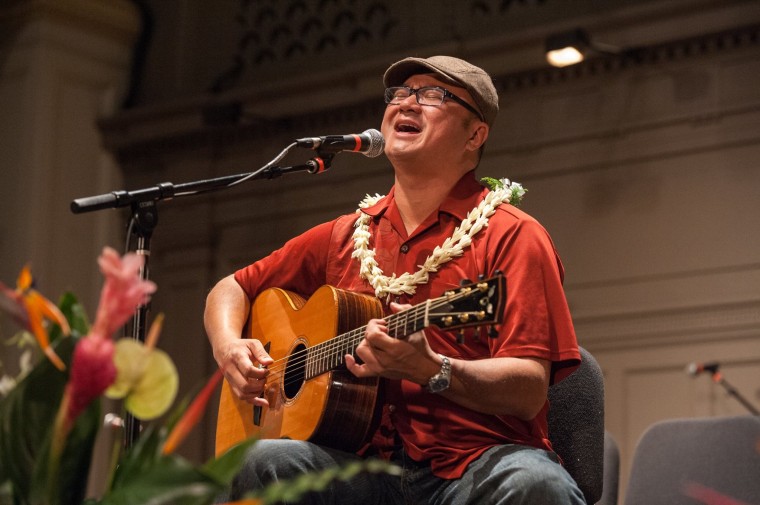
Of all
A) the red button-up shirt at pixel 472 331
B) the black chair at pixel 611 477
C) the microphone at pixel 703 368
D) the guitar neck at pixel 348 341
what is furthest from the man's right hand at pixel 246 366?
the microphone at pixel 703 368

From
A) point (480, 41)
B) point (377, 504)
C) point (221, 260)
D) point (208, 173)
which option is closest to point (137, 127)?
point (208, 173)

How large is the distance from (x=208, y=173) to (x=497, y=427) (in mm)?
5827

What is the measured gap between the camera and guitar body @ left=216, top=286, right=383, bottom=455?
2.52 meters

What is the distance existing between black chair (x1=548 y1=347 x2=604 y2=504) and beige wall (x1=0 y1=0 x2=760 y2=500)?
321 centimetres

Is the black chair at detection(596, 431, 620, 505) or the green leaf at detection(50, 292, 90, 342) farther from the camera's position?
the black chair at detection(596, 431, 620, 505)

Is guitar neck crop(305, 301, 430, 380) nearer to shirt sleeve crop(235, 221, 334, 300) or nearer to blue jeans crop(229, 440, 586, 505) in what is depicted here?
blue jeans crop(229, 440, 586, 505)

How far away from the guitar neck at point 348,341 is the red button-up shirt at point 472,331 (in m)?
0.16

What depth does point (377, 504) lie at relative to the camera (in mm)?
2449

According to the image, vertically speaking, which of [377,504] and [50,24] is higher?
[50,24]

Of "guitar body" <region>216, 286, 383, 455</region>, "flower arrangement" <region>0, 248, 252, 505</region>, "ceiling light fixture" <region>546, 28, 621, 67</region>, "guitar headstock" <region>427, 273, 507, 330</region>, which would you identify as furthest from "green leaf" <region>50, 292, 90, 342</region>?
"ceiling light fixture" <region>546, 28, 621, 67</region>

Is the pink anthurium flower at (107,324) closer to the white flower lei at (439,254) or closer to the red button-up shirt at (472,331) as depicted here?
the red button-up shirt at (472,331)

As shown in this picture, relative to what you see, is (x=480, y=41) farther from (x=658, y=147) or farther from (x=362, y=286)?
(x=362, y=286)

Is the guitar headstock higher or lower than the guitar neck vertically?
higher

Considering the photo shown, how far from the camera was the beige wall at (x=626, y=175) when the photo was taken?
5855mm
